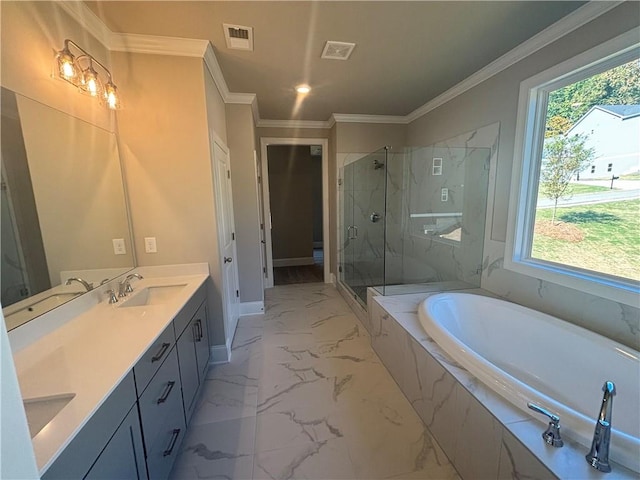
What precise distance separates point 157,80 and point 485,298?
115 inches

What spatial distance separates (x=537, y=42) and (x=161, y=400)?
3097 mm

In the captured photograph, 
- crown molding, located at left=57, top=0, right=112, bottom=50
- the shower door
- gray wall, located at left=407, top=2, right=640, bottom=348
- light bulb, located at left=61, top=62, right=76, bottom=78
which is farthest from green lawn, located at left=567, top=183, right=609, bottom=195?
crown molding, located at left=57, top=0, right=112, bottom=50

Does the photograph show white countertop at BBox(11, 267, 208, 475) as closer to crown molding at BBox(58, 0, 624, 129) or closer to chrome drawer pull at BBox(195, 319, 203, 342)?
chrome drawer pull at BBox(195, 319, 203, 342)

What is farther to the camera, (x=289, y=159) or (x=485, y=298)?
(x=289, y=159)

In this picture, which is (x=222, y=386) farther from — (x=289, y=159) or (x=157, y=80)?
(x=289, y=159)

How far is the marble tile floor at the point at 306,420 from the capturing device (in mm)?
1410

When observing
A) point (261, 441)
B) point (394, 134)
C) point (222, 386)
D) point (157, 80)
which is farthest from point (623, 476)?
point (394, 134)

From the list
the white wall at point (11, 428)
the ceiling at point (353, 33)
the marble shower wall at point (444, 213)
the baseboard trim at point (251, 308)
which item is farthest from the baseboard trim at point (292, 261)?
the white wall at point (11, 428)

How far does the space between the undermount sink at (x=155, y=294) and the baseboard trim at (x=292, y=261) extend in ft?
12.3

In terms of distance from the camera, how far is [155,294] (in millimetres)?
1842

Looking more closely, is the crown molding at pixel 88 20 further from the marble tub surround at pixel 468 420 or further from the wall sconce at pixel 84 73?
the marble tub surround at pixel 468 420

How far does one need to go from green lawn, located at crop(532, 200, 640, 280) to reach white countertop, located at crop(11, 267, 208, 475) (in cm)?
253

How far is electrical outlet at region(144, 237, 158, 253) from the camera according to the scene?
1.98 m

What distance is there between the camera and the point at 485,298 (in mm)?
2152
